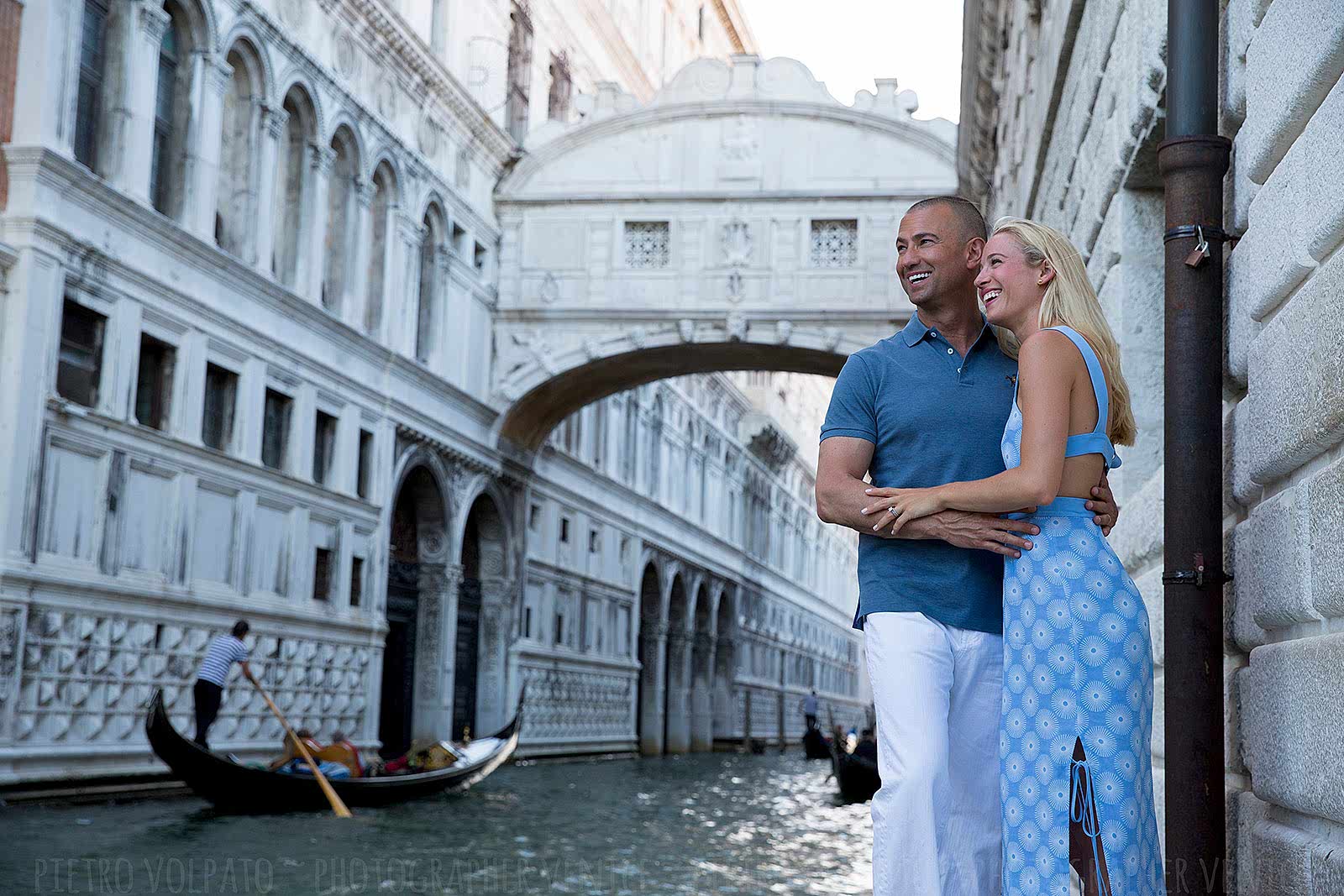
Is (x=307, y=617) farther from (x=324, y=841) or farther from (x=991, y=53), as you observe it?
(x=991, y=53)

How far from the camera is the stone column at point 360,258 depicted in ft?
48.3

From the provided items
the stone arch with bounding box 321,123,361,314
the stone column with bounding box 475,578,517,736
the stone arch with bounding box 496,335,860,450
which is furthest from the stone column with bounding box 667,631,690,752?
the stone arch with bounding box 321,123,361,314

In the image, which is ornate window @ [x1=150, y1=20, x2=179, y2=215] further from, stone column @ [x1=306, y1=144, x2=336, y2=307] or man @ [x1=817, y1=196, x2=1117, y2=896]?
man @ [x1=817, y1=196, x2=1117, y2=896]

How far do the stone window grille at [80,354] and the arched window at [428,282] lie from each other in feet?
19.6

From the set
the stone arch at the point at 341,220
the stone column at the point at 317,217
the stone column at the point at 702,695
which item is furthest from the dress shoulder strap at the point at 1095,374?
the stone column at the point at 702,695

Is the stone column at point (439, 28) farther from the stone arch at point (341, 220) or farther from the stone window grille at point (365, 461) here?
the stone window grille at point (365, 461)

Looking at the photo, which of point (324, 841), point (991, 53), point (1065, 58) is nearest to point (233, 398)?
point (324, 841)

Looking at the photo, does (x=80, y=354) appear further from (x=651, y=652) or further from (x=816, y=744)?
(x=816, y=744)

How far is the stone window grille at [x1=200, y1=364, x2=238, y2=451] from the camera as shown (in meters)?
12.4

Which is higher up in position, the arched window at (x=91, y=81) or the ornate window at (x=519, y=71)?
the ornate window at (x=519, y=71)

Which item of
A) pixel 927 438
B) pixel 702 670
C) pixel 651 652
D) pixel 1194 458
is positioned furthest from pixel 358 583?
pixel 702 670

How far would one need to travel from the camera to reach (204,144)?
472 inches

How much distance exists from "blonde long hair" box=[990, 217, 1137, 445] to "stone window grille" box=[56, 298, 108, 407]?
29.2 feet

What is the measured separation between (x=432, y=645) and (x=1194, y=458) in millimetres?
14934
